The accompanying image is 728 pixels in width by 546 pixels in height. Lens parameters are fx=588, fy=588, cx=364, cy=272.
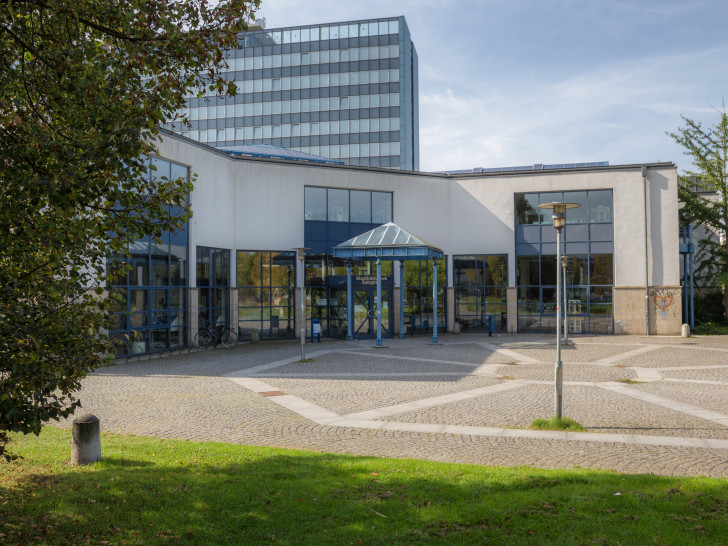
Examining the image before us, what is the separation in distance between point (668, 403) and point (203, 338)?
17338 millimetres

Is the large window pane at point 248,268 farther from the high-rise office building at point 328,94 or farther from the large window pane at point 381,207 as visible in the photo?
the high-rise office building at point 328,94

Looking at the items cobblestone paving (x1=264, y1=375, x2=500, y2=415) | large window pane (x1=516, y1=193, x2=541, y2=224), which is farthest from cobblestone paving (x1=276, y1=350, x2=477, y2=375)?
large window pane (x1=516, y1=193, x2=541, y2=224)

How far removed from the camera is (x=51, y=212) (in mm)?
5078

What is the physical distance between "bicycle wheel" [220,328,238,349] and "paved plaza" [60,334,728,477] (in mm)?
2764

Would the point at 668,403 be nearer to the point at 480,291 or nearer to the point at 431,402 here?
the point at 431,402

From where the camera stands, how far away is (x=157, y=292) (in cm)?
2138

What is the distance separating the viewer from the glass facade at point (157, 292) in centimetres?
1984

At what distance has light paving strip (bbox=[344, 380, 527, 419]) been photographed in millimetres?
11391

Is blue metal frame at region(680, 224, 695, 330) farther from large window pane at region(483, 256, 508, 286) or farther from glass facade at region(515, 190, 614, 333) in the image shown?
large window pane at region(483, 256, 508, 286)

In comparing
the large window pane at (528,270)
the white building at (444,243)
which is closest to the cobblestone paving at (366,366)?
the white building at (444,243)

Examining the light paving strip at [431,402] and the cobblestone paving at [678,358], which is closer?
the light paving strip at [431,402]

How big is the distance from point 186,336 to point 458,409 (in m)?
14.5

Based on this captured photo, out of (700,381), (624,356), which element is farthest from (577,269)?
(700,381)

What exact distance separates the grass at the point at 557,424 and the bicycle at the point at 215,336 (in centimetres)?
1625
